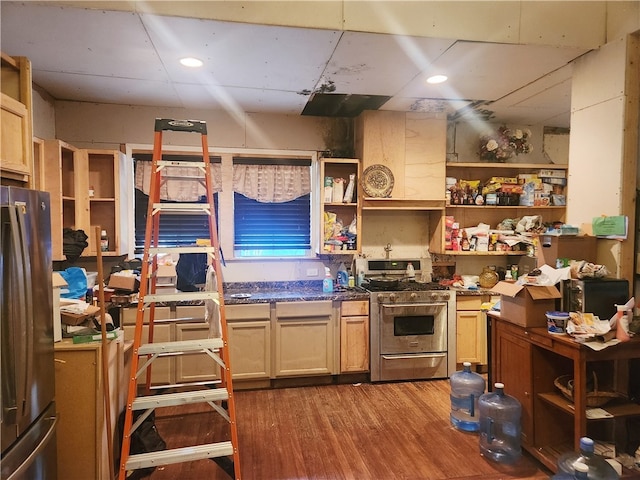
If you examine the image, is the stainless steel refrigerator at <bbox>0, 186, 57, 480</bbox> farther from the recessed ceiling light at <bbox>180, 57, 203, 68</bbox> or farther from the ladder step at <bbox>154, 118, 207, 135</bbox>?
the recessed ceiling light at <bbox>180, 57, 203, 68</bbox>

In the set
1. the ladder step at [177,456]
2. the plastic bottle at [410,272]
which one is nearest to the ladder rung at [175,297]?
the ladder step at [177,456]

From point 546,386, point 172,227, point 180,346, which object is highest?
point 172,227

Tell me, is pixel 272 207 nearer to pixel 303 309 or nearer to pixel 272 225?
pixel 272 225

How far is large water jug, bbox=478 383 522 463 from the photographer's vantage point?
2.57 metres

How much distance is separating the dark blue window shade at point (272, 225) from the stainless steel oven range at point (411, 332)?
95 cm

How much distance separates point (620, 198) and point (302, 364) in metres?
2.70

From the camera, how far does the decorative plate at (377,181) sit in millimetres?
3979

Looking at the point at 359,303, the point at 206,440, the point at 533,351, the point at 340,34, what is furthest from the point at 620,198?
the point at 206,440

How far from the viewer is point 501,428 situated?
8.66 feet

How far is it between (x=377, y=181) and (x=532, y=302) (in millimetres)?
1936

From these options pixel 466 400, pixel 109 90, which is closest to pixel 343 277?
pixel 466 400

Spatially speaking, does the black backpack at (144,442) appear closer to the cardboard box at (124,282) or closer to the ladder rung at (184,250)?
the ladder rung at (184,250)

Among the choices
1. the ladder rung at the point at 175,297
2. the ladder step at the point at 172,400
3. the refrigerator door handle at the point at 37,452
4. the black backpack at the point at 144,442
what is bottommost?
the black backpack at the point at 144,442

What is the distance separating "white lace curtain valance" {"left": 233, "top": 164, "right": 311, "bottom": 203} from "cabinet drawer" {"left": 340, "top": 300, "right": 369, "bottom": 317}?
4.01 feet
